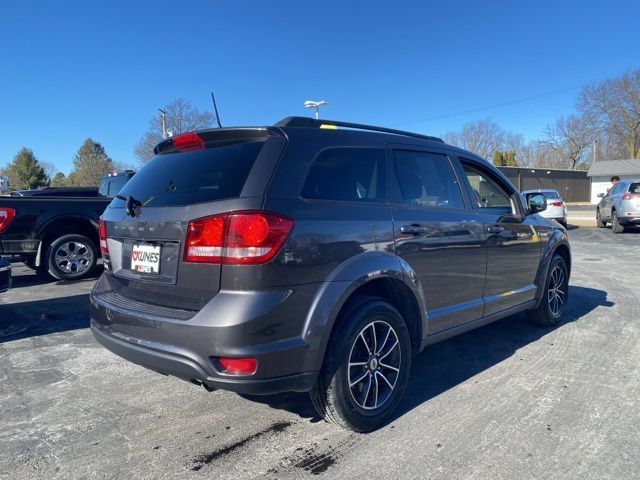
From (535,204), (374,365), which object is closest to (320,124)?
(374,365)

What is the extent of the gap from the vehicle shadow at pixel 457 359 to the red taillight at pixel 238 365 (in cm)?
93

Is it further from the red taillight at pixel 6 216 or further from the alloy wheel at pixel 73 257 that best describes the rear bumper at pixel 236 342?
the alloy wheel at pixel 73 257

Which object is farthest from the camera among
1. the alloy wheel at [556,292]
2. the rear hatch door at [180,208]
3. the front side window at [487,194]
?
the alloy wheel at [556,292]

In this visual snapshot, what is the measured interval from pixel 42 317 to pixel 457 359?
472cm

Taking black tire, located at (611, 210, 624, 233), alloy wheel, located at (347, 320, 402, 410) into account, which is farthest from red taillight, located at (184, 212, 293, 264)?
black tire, located at (611, 210, 624, 233)

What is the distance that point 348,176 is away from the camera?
2992 mm

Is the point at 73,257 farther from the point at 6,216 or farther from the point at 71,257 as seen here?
the point at 6,216

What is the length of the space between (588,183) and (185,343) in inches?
2197

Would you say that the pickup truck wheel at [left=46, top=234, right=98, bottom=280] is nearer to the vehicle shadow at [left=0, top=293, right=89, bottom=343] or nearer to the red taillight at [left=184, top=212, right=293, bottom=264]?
the vehicle shadow at [left=0, top=293, right=89, bottom=343]

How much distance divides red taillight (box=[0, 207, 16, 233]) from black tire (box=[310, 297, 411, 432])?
6070 millimetres

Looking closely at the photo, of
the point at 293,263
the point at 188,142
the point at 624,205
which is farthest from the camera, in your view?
the point at 624,205

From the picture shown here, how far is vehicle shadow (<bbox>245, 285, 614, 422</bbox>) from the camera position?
3354 millimetres

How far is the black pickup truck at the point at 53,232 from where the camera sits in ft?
22.8

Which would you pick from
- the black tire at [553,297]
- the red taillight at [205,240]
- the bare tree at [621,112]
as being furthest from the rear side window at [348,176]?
the bare tree at [621,112]
